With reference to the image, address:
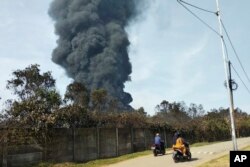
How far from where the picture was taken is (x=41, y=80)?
49469mm

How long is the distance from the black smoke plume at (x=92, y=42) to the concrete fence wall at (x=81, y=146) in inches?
2640

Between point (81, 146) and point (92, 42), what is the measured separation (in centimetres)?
7544

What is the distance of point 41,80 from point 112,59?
162ft

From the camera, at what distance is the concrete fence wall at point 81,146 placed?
19.8 metres

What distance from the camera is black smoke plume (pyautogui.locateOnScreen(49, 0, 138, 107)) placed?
9962 centimetres

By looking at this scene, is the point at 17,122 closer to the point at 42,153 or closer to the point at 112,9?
the point at 42,153

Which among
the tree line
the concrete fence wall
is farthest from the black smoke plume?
the concrete fence wall

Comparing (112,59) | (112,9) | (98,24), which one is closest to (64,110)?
(112,59)

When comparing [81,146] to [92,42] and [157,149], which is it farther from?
[92,42]

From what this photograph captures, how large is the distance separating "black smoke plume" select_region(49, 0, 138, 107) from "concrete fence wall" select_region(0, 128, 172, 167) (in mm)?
67061

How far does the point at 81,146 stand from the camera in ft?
80.4

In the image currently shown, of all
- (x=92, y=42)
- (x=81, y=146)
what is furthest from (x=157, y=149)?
(x=92, y=42)

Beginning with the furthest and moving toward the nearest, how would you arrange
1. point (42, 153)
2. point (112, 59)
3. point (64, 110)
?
1. point (112, 59)
2. point (64, 110)
3. point (42, 153)

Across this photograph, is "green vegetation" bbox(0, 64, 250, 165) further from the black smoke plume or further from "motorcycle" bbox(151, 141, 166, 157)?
the black smoke plume
